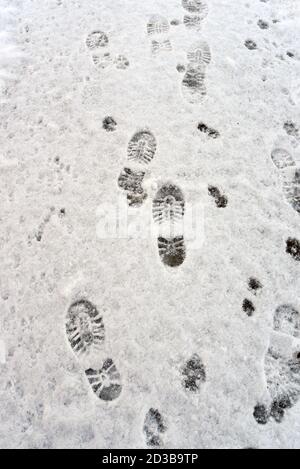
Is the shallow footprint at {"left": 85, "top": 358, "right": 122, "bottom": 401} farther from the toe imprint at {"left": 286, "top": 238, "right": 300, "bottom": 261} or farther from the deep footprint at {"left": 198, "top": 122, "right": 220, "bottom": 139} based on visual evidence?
the deep footprint at {"left": 198, "top": 122, "right": 220, "bottom": 139}

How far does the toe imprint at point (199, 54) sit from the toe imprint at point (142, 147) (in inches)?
22.1

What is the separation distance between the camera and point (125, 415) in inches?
61.0

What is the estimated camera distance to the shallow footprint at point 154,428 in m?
1.53

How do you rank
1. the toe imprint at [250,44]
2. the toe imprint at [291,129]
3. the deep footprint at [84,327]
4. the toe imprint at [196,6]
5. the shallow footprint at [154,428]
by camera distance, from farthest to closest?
the toe imprint at [196,6] < the toe imprint at [250,44] < the toe imprint at [291,129] < the deep footprint at [84,327] < the shallow footprint at [154,428]

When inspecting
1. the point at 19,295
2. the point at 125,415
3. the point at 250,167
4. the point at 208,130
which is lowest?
the point at 125,415

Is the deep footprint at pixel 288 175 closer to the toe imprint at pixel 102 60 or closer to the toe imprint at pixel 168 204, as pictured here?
the toe imprint at pixel 168 204

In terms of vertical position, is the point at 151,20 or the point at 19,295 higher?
the point at 151,20

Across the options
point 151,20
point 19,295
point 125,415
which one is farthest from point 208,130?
point 125,415

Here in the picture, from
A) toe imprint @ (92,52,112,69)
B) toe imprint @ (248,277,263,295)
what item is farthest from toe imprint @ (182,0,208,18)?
toe imprint @ (248,277,263,295)

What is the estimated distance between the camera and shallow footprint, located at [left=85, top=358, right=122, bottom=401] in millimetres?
1576

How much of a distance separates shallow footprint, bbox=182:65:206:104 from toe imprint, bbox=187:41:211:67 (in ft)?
0.14

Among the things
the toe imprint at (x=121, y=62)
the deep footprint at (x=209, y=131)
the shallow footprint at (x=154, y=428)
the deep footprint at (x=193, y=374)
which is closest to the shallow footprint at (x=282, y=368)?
the deep footprint at (x=193, y=374)
